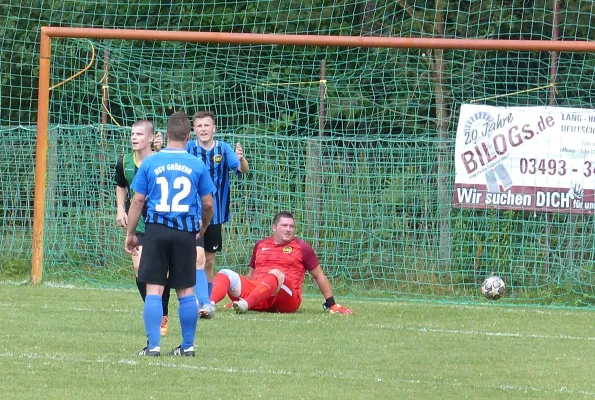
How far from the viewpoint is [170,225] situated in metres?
7.84

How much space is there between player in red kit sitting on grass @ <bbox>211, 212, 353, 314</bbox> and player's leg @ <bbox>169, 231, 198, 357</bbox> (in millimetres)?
2899

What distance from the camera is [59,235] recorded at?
583 inches

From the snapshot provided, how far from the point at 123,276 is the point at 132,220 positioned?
6.77 m

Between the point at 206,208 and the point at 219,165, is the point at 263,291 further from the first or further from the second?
the point at 206,208

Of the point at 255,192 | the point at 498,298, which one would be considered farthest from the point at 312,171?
the point at 498,298

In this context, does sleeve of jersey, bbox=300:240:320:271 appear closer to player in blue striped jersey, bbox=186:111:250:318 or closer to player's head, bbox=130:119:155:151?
player in blue striped jersey, bbox=186:111:250:318

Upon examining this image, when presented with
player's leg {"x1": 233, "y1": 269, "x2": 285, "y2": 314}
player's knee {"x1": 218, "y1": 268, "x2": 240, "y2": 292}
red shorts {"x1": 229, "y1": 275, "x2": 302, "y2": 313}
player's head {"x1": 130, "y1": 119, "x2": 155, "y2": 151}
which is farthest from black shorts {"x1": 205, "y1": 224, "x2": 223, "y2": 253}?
player's head {"x1": 130, "y1": 119, "x2": 155, "y2": 151}

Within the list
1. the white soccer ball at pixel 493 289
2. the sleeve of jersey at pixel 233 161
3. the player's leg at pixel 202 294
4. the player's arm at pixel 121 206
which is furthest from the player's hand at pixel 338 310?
the player's arm at pixel 121 206

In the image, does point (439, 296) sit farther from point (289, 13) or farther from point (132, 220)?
point (132, 220)

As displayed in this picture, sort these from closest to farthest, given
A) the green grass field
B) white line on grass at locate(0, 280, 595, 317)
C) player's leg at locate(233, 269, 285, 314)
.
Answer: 1. the green grass field
2. player's leg at locate(233, 269, 285, 314)
3. white line on grass at locate(0, 280, 595, 317)

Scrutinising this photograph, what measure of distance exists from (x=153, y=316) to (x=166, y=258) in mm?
381

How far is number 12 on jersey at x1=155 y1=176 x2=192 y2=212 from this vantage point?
7.79 metres

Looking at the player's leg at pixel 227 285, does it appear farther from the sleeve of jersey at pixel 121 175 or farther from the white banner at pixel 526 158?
the white banner at pixel 526 158

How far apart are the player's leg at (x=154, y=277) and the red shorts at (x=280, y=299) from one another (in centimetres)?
315
